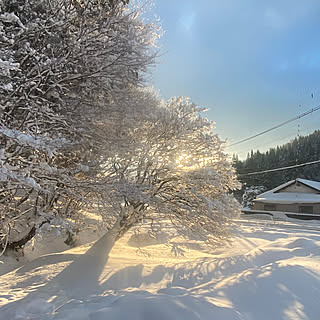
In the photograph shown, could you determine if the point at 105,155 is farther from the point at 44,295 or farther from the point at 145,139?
the point at 44,295

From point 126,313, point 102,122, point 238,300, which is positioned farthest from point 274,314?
point 102,122

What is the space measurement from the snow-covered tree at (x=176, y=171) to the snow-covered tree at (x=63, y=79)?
4.87 ft

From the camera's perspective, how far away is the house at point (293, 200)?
96.9ft

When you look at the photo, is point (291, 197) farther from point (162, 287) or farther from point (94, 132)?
point (94, 132)

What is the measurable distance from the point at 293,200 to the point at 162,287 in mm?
28453

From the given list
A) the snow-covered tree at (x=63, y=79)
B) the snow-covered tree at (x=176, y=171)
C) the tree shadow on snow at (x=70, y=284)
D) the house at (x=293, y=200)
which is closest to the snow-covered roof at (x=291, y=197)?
the house at (x=293, y=200)

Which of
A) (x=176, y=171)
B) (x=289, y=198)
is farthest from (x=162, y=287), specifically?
(x=289, y=198)

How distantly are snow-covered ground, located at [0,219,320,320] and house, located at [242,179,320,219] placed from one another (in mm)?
22248

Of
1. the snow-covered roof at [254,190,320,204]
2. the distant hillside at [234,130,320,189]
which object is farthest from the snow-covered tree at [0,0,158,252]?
the distant hillside at [234,130,320,189]

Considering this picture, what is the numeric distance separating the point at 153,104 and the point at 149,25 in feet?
7.19

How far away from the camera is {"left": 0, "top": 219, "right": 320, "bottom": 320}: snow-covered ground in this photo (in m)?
3.57

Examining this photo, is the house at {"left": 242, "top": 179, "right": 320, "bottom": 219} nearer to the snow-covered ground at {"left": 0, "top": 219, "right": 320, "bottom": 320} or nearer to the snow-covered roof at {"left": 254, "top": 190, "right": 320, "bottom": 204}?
the snow-covered roof at {"left": 254, "top": 190, "right": 320, "bottom": 204}

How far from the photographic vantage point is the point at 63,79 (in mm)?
5055

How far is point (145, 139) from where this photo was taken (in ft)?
A: 28.3
